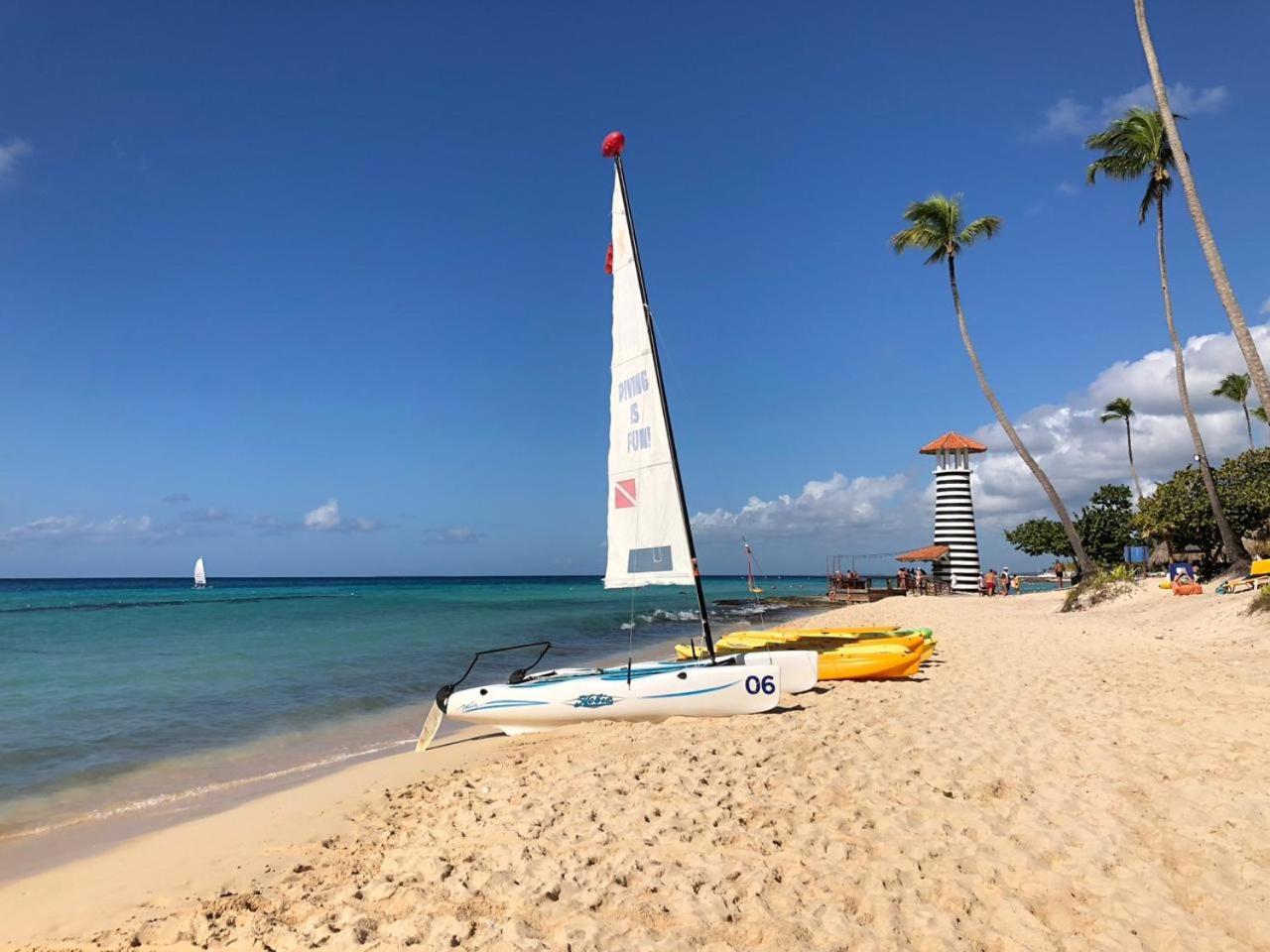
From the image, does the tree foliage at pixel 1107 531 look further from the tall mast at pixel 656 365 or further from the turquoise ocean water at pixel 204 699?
the tall mast at pixel 656 365

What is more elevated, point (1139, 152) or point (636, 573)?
point (1139, 152)

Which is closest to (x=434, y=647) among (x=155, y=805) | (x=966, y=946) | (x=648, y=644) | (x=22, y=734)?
(x=648, y=644)

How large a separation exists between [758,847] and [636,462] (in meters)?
6.69

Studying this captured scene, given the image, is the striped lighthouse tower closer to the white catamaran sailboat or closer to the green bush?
the green bush

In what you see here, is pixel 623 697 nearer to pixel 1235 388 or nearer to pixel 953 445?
pixel 953 445

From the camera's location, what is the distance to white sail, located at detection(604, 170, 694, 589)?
35.3ft

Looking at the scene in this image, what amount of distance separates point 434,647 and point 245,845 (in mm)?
18608

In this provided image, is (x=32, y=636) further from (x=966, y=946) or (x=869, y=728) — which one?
(x=966, y=946)

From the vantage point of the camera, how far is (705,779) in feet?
22.2

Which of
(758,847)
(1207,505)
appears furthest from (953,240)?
(758,847)

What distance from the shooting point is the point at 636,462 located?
36.6 feet

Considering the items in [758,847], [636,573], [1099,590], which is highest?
[636,573]

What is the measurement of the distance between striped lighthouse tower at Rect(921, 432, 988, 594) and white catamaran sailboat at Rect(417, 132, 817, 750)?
95.7 ft

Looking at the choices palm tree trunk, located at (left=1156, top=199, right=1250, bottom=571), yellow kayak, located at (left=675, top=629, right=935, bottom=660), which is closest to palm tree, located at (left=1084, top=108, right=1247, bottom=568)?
palm tree trunk, located at (left=1156, top=199, right=1250, bottom=571)
